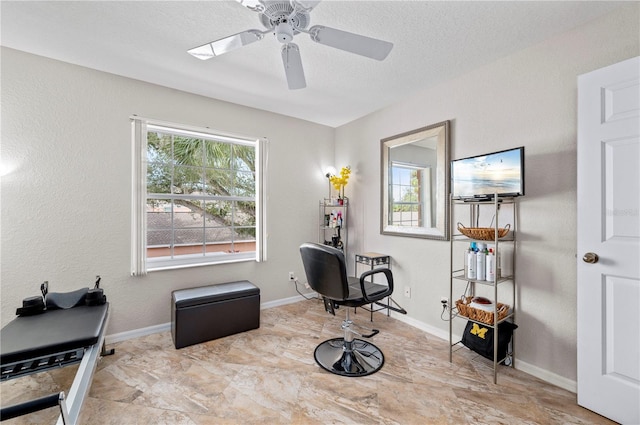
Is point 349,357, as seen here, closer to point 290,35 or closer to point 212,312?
point 212,312

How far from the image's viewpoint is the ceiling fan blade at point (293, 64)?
5.44ft

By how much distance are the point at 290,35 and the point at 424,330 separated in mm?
2798

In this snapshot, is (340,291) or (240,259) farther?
(240,259)

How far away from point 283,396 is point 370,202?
2334mm

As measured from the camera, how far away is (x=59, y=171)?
2346 mm

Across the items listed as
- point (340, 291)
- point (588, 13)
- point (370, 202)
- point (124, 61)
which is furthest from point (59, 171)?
point (588, 13)

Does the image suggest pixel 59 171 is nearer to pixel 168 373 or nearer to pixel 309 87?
pixel 168 373

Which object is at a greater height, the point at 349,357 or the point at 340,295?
the point at 340,295

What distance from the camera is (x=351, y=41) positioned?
5.12ft

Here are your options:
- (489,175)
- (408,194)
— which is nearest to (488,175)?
(489,175)

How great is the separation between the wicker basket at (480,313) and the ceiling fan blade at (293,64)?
2.10 m

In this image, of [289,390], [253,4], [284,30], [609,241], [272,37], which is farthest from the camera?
[272,37]

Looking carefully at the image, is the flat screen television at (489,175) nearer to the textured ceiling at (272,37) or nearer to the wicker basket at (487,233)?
the wicker basket at (487,233)

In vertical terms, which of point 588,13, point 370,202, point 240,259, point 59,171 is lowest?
point 240,259
